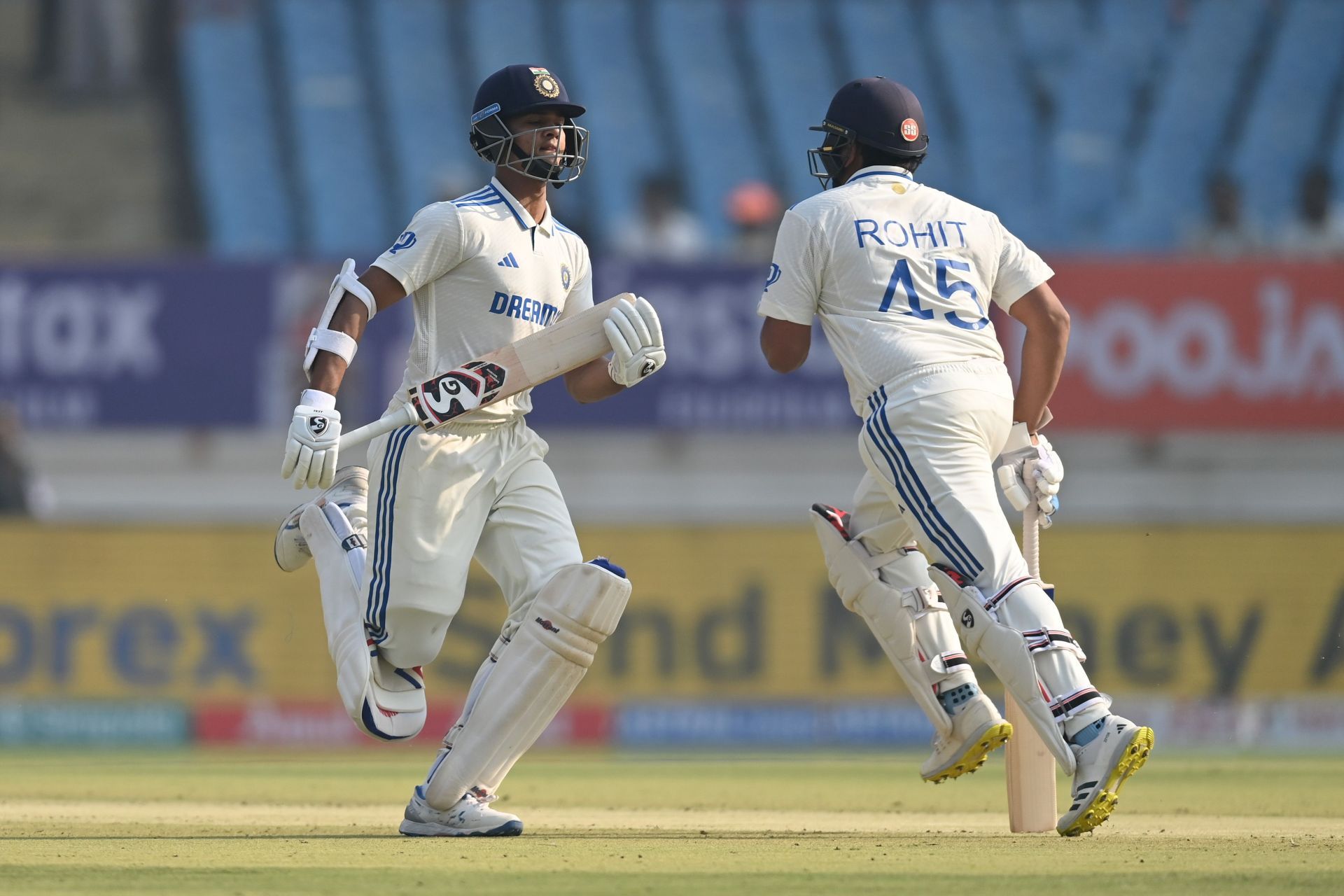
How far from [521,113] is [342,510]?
1075mm

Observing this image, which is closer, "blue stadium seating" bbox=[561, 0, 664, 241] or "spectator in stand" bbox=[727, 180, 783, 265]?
"spectator in stand" bbox=[727, 180, 783, 265]

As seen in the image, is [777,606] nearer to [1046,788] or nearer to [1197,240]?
[1197,240]

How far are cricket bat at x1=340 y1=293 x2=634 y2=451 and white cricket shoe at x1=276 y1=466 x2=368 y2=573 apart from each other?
1.30 feet

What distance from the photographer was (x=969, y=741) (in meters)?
4.85

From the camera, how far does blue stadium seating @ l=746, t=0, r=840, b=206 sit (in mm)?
14078

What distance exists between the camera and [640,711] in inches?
384

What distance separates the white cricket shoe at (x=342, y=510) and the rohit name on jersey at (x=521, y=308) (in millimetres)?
613

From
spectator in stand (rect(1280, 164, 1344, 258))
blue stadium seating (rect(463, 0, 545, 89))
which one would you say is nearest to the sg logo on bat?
spectator in stand (rect(1280, 164, 1344, 258))

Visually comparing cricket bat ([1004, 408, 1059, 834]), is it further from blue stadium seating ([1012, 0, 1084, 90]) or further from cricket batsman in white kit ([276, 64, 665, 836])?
blue stadium seating ([1012, 0, 1084, 90])

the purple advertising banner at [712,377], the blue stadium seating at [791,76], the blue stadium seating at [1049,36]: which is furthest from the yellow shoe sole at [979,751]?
the blue stadium seating at [1049,36]

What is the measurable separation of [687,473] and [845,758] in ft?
11.1

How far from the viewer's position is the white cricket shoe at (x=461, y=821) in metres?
4.68

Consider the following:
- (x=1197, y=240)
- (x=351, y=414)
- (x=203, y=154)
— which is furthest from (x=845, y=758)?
(x=203, y=154)

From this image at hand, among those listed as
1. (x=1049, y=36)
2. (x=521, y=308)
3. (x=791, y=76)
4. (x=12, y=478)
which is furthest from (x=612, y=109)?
(x=521, y=308)
